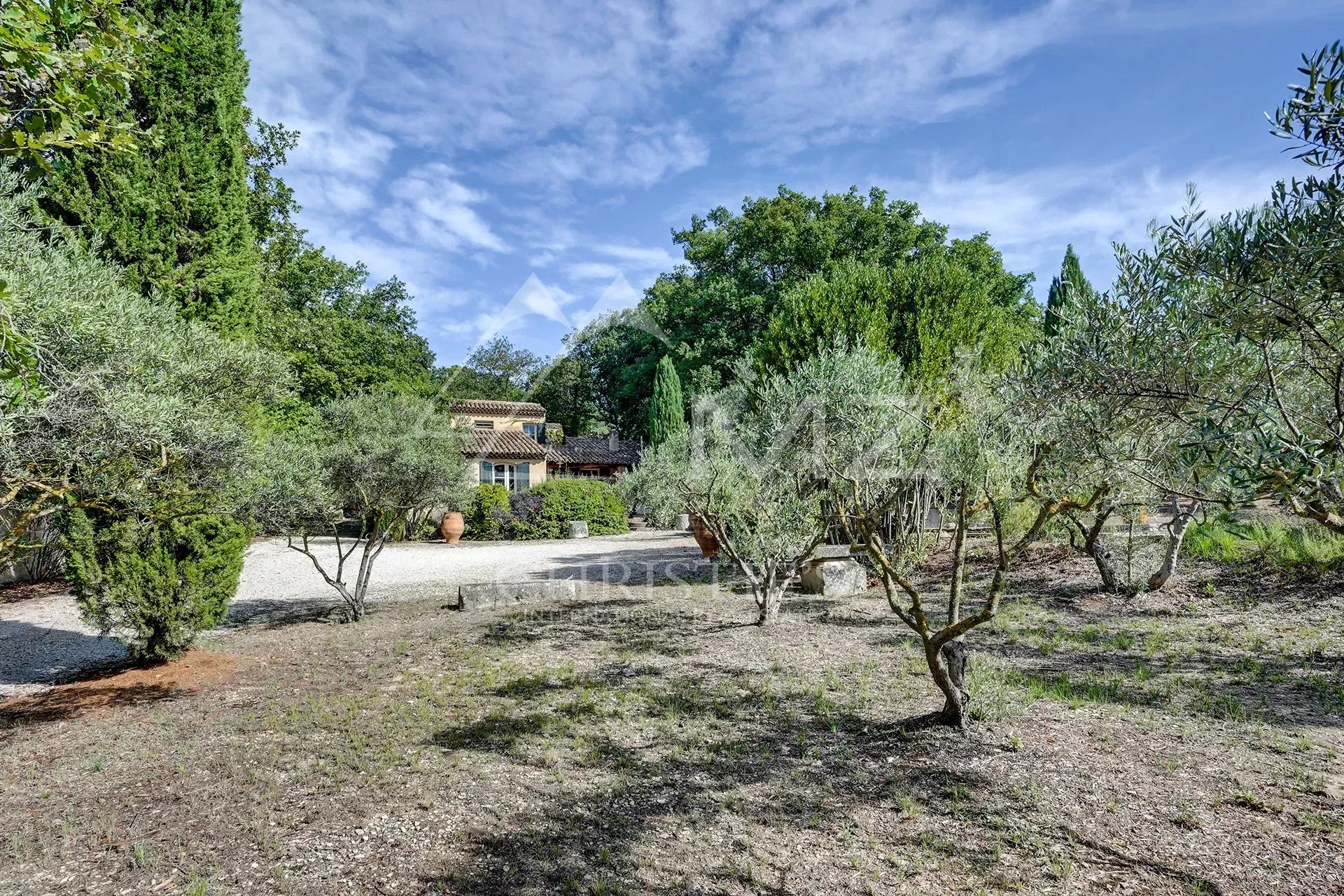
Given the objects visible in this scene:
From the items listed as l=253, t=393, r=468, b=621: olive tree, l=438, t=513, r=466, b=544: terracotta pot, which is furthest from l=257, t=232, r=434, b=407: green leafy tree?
l=253, t=393, r=468, b=621: olive tree

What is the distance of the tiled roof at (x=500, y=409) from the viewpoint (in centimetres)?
3562

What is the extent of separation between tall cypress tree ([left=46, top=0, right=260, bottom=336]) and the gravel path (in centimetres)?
501

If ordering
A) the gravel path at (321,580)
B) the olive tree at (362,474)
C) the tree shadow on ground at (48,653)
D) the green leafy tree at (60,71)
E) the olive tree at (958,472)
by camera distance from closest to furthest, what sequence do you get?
1. the green leafy tree at (60,71)
2. the olive tree at (958,472)
3. the tree shadow on ground at (48,653)
4. the olive tree at (362,474)
5. the gravel path at (321,580)

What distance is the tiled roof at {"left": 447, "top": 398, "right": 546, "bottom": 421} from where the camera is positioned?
117 feet

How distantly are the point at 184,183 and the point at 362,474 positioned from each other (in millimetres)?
5071

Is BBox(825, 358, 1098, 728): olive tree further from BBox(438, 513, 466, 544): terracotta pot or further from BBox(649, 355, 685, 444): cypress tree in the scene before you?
BBox(649, 355, 685, 444): cypress tree

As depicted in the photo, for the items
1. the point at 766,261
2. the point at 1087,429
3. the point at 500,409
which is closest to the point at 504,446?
the point at 500,409

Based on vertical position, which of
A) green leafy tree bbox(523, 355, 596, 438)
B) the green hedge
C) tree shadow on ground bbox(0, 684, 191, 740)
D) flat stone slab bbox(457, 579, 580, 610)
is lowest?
tree shadow on ground bbox(0, 684, 191, 740)

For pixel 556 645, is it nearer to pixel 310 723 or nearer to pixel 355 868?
pixel 310 723

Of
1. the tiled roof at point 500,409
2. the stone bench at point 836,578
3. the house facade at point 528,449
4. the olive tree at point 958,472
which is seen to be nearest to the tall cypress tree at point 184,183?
the olive tree at point 958,472

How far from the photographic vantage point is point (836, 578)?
464 inches

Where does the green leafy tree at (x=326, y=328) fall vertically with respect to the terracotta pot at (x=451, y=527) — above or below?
above

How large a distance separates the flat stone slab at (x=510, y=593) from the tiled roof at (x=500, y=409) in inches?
928

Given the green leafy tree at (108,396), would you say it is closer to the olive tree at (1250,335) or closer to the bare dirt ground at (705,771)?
the bare dirt ground at (705,771)
